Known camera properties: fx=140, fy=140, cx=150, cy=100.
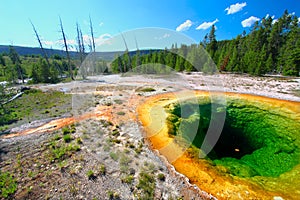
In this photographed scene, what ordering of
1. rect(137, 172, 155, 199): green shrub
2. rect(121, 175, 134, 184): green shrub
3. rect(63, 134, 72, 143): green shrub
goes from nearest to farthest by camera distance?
rect(137, 172, 155, 199): green shrub
rect(121, 175, 134, 184): green shrub
rect(63, 134, 72, 143): green shrub

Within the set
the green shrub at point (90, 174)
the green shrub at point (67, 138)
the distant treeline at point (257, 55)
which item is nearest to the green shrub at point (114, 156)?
the green shrub at point (90, 174)

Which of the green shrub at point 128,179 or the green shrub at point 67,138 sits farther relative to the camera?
the green shrub at point 67,138

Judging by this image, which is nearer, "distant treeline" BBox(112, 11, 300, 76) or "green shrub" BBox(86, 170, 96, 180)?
"green shrub" BBox(86, 170, 96, 180)

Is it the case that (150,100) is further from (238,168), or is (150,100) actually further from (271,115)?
(271,115)

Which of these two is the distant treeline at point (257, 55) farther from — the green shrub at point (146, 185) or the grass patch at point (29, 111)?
the green shrub at point (146, 185)

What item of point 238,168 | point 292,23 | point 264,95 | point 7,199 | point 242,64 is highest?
point 292,23

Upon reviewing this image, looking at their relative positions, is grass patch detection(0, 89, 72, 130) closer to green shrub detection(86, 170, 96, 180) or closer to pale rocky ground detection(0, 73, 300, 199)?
pale rocky ground detection(0, 73, 300, 199)

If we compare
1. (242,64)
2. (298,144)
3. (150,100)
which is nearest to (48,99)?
(150,100)

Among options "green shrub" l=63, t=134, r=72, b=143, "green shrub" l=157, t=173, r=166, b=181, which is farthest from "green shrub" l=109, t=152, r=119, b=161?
"green shrub" l=63, t=134, r=72, b=143
